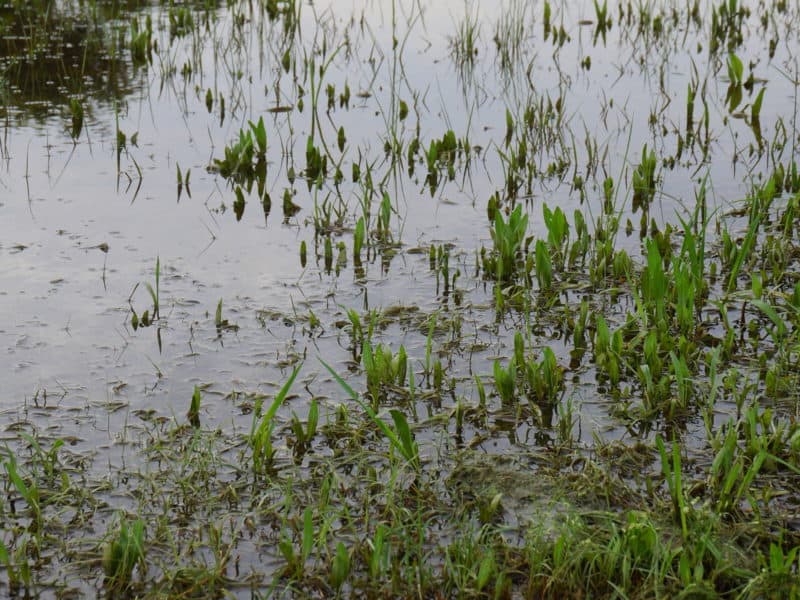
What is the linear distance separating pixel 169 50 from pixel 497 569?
7.16 m

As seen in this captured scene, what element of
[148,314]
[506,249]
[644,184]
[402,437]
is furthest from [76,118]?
[402,437]

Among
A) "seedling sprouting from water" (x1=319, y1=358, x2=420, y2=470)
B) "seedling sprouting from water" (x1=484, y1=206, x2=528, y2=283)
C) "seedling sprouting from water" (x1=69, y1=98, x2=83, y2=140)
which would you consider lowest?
"seedling sprouting from water" (x1=319, y1=358, x2=420, y2=470)

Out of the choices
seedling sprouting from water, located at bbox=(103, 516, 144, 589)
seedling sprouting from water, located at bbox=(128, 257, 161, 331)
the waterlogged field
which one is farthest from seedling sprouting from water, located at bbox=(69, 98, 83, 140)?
seedling sprouting from water, located at bbox=(103, 516, 144, 589)

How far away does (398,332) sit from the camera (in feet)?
14.1

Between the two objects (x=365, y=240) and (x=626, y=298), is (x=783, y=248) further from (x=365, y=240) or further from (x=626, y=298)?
(x=365, y=240)

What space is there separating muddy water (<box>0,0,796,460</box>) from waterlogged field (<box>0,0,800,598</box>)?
25 millimetres

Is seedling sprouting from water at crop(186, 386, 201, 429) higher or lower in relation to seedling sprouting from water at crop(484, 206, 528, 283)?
lower

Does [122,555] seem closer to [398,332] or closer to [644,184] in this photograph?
[398,332]

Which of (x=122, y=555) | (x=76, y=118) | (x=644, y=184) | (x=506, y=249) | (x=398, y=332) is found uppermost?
(x=76, y=118)

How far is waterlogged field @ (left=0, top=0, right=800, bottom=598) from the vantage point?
284cm

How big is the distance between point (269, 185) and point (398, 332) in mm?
2083

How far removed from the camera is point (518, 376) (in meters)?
3.82

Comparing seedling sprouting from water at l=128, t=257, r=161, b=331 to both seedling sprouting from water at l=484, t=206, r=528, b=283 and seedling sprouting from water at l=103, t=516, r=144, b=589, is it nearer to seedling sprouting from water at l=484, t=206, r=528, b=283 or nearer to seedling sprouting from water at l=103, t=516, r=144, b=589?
seedling sprouting from water at l=484, t=206, r=528, b=283

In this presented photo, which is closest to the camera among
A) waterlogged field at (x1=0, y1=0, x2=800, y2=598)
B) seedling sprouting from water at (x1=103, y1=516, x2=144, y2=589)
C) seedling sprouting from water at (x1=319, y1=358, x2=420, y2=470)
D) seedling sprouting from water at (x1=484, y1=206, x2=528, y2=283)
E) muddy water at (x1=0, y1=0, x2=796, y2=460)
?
seedling sprouting from water at (x1=103, y1=516, x2=144, y2=589)
